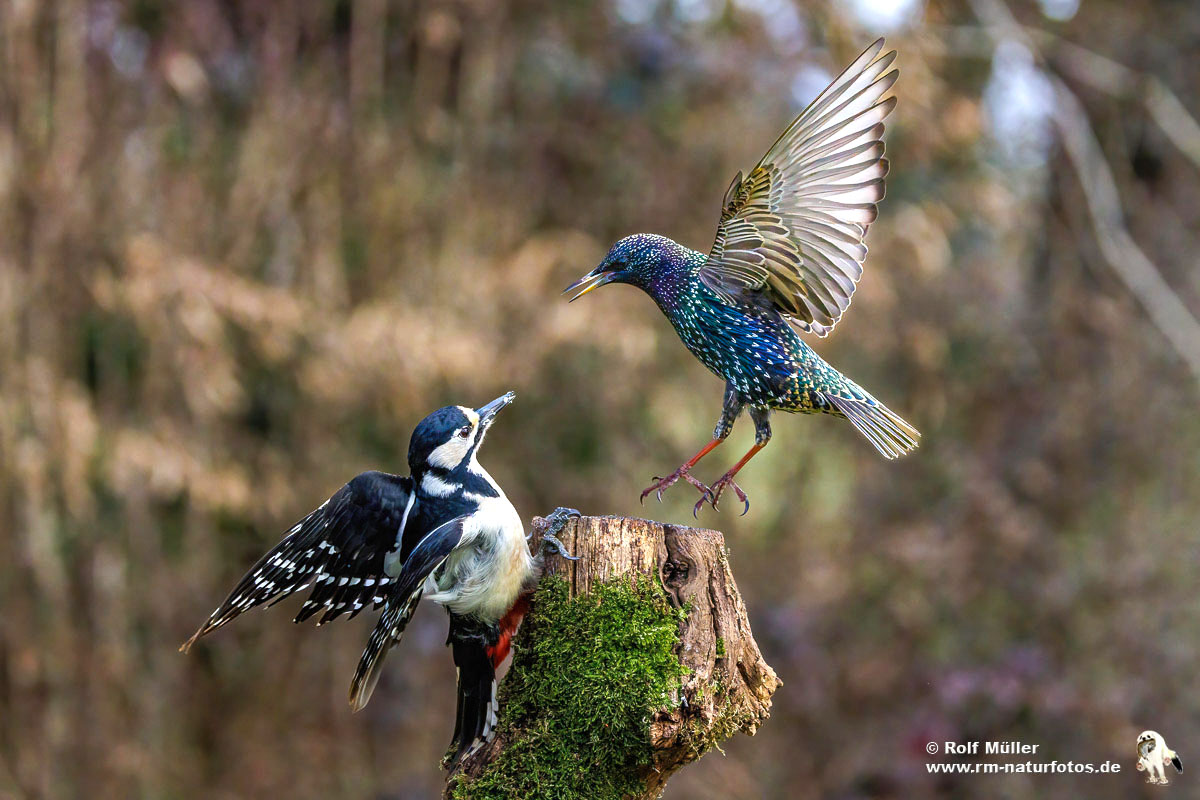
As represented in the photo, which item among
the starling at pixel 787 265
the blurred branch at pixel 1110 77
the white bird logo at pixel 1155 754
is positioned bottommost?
the white bird logo at pixel 1155 754

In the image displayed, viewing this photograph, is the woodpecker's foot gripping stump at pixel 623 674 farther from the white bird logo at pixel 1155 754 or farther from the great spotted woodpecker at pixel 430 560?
the white bird logo at pixel 1155 754

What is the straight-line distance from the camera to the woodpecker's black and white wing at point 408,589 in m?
2.79

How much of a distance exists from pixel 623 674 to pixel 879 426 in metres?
0.87

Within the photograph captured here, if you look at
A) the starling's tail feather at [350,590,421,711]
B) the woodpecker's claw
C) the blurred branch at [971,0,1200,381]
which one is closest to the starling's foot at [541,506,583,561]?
the woodpecker's claw

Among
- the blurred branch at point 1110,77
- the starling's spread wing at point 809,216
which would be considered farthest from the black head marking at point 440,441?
the blurred branch at point 1110,77

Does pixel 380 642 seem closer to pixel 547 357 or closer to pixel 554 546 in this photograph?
pixel 554 546

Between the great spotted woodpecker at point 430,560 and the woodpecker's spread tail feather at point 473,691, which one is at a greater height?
the great spotted woodpecker at point 430,560

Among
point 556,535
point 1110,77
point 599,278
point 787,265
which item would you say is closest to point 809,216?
point 787,265

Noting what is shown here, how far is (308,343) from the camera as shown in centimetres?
639

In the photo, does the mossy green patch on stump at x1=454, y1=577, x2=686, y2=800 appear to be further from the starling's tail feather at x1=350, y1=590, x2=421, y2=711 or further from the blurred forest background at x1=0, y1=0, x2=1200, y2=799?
the blurred forest background at x1=0, y1=0, x2=1200, y2=799

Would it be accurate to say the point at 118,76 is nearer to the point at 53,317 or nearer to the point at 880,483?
the point at 53,317

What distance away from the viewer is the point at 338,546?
3146mm

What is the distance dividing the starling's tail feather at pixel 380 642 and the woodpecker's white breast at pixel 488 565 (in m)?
0.11

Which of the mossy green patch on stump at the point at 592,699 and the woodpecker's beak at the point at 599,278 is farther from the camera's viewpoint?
the woodpecker's beak at the point at 599,278
